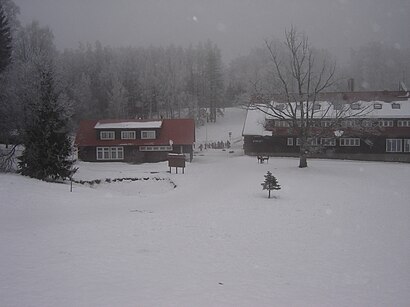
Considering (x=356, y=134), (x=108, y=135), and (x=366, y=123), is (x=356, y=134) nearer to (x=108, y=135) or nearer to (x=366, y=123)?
(x=366, y=123)

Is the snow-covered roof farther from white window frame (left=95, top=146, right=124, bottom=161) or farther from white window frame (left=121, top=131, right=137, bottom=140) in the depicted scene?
white window frame (left=95, top=146, right=124, bottom=161)

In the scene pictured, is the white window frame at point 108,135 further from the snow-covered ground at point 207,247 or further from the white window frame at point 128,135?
the snow-covered ground at point 207,247

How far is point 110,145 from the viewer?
49938 millimetres

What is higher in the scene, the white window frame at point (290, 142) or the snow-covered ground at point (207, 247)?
the white window frame at point (290, 142)

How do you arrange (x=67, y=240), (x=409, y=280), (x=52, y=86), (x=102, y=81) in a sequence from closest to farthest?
(x=409, y=280) < (x=67, y=240) < (x=52, y=86) < (x=102, y=81)

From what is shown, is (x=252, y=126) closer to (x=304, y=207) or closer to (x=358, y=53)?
(x=304, y=207)

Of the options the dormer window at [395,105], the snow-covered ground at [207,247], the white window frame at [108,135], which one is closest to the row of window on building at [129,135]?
the white window frame at [108,135]

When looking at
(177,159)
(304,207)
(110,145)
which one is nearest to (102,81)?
(110,145)

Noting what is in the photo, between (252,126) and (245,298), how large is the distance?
151 ft

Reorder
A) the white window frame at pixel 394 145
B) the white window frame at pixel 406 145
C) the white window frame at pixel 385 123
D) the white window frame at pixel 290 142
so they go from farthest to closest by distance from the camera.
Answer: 1. the white window frame at pixel 290 142
2. the white window frame at pixel 385 123
3. the white window frame at pixel 394 145
4. the white window frame at pixel 406 145

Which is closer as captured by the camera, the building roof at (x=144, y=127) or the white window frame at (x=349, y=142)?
the building roof at (x=144, y=127)

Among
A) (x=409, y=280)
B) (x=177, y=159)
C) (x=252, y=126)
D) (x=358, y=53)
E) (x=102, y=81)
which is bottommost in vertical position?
(x=409, y=280)

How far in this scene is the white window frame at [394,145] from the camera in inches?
1955

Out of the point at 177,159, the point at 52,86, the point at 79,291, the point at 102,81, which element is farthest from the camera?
the point at 102,81
